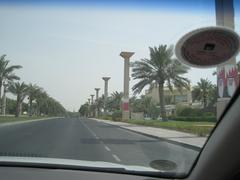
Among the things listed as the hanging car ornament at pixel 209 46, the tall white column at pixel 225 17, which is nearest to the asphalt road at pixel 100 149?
the tall white column at pixel 225 17

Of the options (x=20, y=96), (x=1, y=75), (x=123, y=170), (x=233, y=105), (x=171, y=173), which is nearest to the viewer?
(x=233, y=105)

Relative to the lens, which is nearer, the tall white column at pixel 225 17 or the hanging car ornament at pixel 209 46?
the hanging car ornament at pixel 209 46

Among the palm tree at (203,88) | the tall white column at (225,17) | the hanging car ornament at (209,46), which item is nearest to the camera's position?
the hanging car ornament at (209,46)

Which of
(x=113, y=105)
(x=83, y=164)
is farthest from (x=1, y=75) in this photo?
(x=113, y=105)

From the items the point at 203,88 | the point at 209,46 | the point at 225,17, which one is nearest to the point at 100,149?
the point at 203,88

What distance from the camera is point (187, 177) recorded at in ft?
13.2

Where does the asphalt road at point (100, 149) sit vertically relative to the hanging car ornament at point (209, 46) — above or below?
below

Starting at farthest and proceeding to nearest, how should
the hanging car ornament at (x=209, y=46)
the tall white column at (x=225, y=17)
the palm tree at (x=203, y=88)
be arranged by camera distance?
1. the palm tree at (x=203, y=88)
2. the tall white column at (x=225, y=17)
3. the hanging car ornament at (x=209, y=46)

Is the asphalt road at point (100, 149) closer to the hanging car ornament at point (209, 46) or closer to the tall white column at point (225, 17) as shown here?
the tall white column at point (225, 17)

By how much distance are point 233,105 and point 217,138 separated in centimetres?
32

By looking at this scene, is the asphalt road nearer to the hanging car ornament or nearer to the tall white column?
the tall white column

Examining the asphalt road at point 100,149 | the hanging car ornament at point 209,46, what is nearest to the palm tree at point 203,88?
the asphalt road at point 100,149

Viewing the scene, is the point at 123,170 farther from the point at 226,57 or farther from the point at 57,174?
the point at 226,57

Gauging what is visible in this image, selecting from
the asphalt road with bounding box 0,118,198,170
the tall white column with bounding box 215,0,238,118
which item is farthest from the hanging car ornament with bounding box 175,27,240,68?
the asphalt road with bounding box 0,118,198,170
